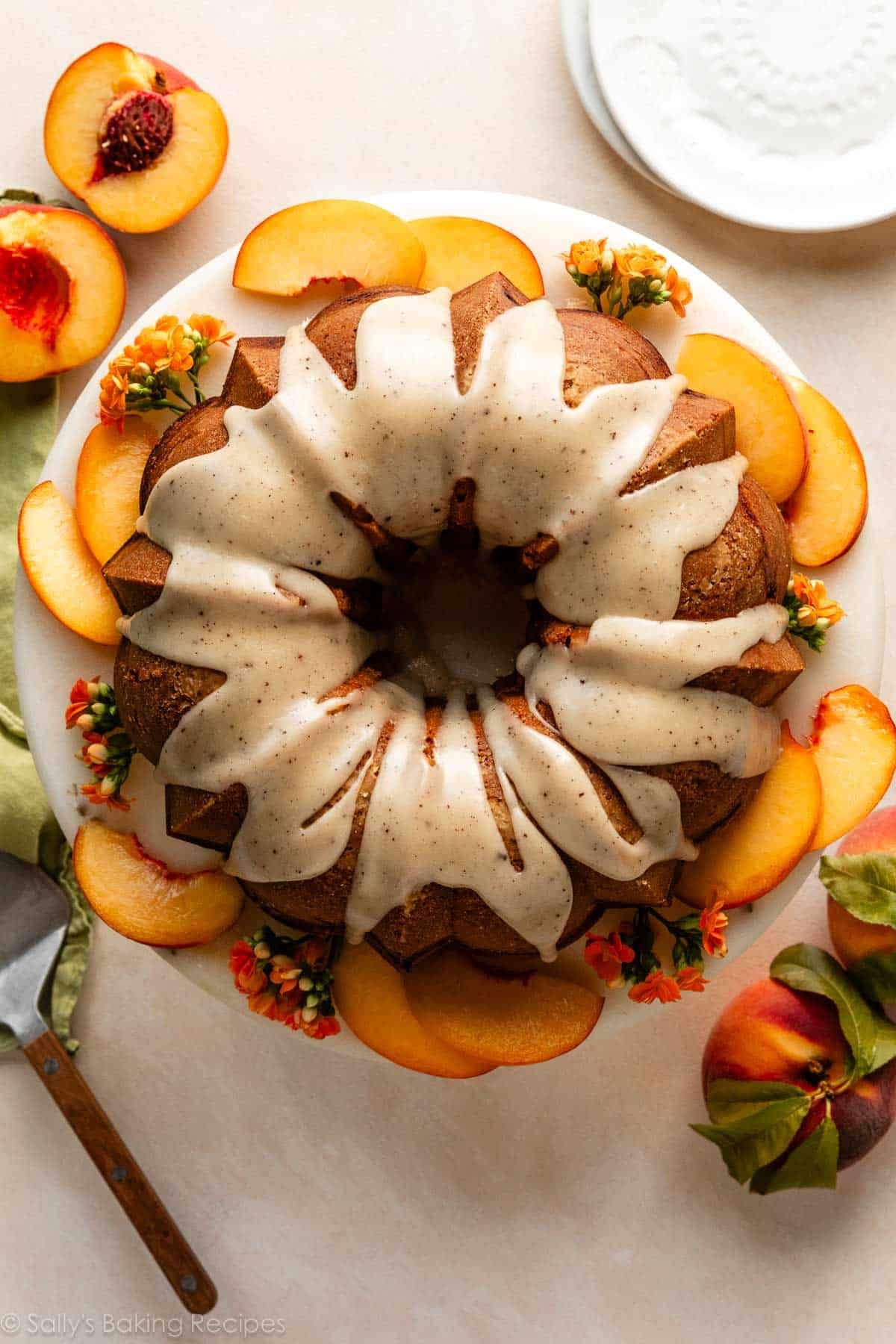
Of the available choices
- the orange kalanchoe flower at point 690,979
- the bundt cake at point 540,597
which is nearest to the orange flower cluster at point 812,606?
the bundt cake at point 540,597

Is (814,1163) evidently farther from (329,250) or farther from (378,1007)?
(329,250)

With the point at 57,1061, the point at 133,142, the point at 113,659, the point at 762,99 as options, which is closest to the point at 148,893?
the point at 113,659

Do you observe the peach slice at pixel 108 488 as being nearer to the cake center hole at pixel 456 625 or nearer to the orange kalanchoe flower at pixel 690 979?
the cake center hole at pixel 456 625

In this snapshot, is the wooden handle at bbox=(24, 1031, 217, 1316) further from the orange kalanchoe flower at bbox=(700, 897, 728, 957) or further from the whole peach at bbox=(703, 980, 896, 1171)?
the orange kalanchoe flower at bbox=(700, 897, 728, 957)

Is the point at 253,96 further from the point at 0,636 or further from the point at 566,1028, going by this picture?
the point at 566,1028

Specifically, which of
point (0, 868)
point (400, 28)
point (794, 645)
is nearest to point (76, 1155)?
point (0, 868)

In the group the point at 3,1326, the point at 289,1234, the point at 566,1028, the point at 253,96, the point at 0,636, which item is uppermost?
the point at 253,96

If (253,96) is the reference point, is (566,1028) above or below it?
below
